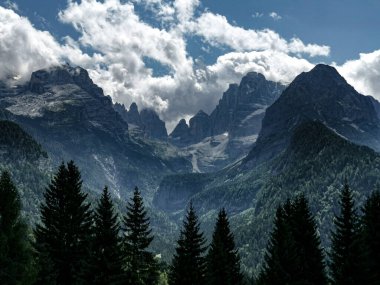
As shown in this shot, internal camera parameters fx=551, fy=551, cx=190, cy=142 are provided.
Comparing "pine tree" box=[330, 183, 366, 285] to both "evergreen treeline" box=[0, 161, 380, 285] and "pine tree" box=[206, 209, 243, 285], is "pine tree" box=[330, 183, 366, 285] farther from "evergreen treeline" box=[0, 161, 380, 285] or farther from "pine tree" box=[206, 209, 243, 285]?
"pine tree" box=[206, 209, 243, 285]

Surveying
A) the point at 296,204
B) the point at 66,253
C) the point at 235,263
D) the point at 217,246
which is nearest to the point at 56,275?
the point at 66,253

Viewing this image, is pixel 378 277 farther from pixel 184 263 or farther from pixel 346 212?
pixel 184 263

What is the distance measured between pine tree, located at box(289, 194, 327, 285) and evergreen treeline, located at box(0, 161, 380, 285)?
0.40 feet

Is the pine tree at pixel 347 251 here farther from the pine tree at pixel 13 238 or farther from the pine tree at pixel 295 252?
the pine tree at pixel 13 238

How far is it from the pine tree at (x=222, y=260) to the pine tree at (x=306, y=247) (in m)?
8.71

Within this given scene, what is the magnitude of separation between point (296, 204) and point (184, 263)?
1675 cm

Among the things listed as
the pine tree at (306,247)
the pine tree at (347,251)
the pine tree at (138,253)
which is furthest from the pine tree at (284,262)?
the pine tree at (138,253)

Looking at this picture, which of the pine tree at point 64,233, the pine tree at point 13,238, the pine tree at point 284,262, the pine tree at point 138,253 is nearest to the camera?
the pine tree at point 13,238

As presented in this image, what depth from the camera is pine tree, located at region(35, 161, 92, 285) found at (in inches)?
2289

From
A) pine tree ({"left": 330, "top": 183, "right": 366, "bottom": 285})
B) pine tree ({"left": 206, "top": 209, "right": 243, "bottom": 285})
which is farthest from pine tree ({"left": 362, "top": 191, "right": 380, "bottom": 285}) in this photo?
pine tree ({"left": 206, "top": 209, "right": 243, "bottom": 285})

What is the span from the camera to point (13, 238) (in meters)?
57.4

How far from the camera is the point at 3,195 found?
58.7 metres

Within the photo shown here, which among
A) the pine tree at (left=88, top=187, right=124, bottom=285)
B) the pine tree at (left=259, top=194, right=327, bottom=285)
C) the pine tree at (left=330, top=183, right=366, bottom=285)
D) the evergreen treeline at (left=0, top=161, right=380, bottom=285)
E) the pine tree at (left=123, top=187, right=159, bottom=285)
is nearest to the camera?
the pine tree at (left=88, top=187, right=124, bottom=285)

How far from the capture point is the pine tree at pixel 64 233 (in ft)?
191
